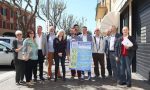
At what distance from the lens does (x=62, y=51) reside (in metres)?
13.0

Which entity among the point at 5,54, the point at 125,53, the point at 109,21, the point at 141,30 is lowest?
the point at 5,54

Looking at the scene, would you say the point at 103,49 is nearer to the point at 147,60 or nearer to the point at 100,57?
the point at 100,57

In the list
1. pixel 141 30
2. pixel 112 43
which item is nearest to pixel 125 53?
pixel 112 43

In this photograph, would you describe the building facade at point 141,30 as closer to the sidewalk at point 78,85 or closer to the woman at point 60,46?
the sidewalk at point 78,85

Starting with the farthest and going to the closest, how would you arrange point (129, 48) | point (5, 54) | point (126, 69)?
point (5, 54)
point (126, 69)
point (129, 48)

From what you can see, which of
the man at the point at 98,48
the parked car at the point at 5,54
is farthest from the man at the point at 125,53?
the parked car at the point at 5,54

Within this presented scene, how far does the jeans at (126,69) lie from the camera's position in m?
11.4

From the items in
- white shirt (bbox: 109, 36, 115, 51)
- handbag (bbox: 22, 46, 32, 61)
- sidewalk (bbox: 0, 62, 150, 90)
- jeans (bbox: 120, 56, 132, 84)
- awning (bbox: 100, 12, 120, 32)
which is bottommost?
sidewalk (bbox: 0, 62, 150, 90)

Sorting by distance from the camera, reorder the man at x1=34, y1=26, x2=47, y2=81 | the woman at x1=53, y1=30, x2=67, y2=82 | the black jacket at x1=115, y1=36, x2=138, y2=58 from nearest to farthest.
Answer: the black jacket at x1=115, y1=36, x2=138, y2=58 → the woman at x1=53, y1=30, x2=67, y2=82 → the man at x1=34, y1=26, x2=47, y2=81

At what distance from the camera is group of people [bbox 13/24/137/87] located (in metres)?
11.7

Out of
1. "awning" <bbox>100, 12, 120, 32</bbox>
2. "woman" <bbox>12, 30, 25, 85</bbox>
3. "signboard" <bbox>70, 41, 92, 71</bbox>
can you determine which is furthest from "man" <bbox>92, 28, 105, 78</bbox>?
"awning" <bbox>100, 12, 120, 32</bbox>

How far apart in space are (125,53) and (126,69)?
1.64 ft

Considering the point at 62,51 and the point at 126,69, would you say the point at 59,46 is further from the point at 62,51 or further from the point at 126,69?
the point at 126,69

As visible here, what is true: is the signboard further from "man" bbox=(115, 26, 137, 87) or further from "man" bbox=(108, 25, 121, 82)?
"man" bbox=(115, 26, 137, 87)
